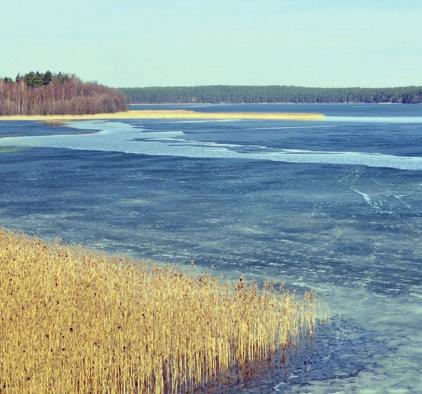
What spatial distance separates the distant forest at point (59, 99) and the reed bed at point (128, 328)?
126m

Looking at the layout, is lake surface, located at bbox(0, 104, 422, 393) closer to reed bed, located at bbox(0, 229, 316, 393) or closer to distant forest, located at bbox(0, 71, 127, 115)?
reed bed, located at bbox(0, 229, 316, 393)

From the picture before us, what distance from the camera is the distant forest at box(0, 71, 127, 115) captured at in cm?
14138

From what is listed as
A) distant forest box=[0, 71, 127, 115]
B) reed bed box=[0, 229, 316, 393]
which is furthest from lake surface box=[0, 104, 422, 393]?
distant forest box=[0, 71, 127, 115]

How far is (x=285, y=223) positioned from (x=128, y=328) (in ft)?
46.6

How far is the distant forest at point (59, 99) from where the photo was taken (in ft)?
464

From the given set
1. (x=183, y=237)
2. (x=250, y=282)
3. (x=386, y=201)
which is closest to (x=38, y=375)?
(x=250, y=282)

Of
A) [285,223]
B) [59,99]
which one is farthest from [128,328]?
[59,99]

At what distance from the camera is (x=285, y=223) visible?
27469mm

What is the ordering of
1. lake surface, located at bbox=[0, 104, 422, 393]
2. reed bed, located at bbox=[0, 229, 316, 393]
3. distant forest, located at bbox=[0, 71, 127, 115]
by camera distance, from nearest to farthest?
reed bed, located at bbox=[0, 229, 316, 393] → lake surface, located at bbox=[0, 104, 422, 393] → distant forest, located at bbox=[0, 71, 127, 115]

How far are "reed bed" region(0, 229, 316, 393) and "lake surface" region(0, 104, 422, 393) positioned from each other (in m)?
0.89

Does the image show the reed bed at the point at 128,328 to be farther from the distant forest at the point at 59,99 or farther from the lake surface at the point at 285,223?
the distant forest at the point at 59,99

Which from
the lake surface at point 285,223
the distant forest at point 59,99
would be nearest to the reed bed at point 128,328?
the lake surface at point 285,223

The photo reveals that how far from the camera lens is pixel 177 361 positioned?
13.5 metres

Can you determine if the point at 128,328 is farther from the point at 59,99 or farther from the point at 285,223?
the point at 59,99
